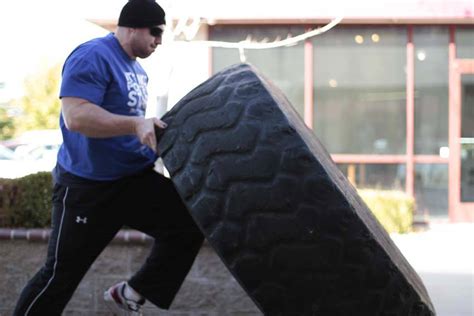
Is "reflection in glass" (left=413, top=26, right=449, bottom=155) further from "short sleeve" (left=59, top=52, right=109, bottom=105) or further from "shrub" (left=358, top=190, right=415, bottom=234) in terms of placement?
"short sleeve" (left=59, top=52, right=109, bottom=105)

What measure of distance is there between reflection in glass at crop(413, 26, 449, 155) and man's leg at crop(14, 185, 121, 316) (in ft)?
32.3

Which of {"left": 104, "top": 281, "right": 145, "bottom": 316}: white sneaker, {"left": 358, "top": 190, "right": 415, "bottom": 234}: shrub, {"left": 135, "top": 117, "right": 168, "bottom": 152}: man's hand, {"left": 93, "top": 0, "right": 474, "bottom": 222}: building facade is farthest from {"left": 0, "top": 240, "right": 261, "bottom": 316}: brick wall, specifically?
{"left": 93, "top": 0, "right": 474, "bottom": 222}: building facade

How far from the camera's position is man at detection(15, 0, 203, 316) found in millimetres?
3305

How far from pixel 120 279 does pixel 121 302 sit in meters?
1.17

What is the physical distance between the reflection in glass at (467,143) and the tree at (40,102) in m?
25.7

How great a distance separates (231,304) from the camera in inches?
195

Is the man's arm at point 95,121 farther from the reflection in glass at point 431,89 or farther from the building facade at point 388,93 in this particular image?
the reflection in glass at point 431,89

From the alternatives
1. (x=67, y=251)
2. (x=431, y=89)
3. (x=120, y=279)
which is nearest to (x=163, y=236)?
(x=67, y=251)

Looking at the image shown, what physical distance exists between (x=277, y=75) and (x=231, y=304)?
327 inches

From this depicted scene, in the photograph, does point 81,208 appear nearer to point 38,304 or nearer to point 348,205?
point 38,304

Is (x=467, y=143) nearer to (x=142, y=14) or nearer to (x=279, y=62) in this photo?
(x=279, y=62)

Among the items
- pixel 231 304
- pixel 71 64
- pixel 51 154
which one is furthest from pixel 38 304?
pixel 51 154

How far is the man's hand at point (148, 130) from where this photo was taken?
300 centimetres

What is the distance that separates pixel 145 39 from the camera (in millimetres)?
3555
